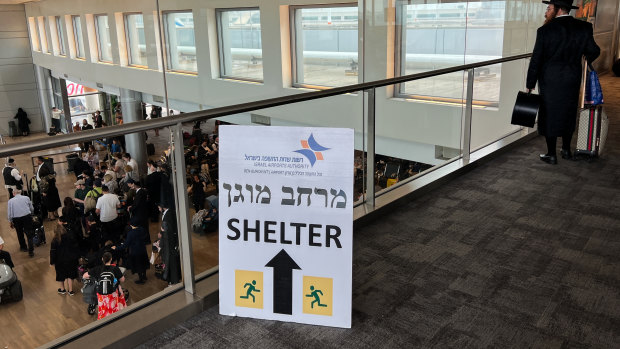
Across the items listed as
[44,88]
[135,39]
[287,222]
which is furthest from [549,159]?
[135,39]

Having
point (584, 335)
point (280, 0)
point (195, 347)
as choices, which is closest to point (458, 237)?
point (584, 335)

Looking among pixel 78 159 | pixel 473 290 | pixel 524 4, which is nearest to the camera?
pixel 78 159

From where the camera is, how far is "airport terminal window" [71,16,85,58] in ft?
23.6

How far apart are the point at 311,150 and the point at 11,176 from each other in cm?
119

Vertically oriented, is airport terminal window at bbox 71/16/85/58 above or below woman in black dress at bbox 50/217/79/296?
above

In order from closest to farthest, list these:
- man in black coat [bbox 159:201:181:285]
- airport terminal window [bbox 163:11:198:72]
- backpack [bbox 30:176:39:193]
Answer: backpack [bbox 30:176:39:193], man in black coat [bbox 159:201:181:285], airport terminal window [bbox 163:11:198:72]

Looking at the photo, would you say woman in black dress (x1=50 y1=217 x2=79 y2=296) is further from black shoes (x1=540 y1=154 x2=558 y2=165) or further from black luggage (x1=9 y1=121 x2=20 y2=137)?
black shoes (x1=540 y1=154 x2=558 y2=165)

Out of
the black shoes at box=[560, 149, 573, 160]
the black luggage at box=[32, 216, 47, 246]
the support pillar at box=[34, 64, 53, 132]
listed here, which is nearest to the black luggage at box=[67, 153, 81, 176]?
the black luggage at box=[32, 216, 47, 246]

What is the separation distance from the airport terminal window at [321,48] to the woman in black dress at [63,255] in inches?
185

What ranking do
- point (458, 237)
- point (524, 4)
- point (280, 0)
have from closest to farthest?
point (458, 237), point (280, 0), point (524, 4)

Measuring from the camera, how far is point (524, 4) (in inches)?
294

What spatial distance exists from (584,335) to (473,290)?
544 mm

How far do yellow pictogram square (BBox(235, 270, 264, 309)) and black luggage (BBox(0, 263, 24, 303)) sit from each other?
0.94m

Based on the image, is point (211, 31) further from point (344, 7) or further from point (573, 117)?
point (573, 117)
